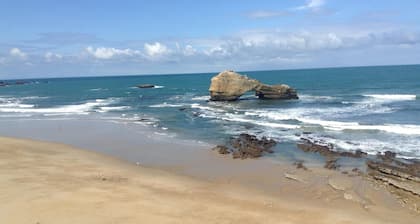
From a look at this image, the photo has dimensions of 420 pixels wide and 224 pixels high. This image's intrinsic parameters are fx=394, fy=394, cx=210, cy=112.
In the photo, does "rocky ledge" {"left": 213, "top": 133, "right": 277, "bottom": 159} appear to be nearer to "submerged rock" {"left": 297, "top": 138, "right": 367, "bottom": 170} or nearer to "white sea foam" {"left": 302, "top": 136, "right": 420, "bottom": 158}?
"submerged rock" {"left": 297, "top": 138, "right": 367, "bottom": 170}

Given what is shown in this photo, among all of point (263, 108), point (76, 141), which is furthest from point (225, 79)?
point (76, 141)

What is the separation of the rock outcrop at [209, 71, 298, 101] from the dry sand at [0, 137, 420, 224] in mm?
33915

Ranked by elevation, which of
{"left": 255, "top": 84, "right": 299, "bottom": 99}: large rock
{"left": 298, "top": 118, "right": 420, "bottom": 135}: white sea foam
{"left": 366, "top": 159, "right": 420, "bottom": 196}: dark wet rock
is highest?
{"left": 255, "top": 84, "right": 299, "bottom": 99}: large rock

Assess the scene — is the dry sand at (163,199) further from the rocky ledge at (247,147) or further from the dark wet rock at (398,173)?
the rocky ledge at (247,147)

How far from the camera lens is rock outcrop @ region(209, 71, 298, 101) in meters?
50.8

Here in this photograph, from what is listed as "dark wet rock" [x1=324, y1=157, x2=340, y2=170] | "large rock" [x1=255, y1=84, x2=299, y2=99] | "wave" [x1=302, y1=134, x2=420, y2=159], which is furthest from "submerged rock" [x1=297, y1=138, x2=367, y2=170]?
"large rock" [x1=255, y1=84, x2=299, y2=99]

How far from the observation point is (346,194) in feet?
46.4

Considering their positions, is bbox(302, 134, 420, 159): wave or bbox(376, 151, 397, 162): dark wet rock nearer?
bbox(376, 151, 397, 162): dark wet rock

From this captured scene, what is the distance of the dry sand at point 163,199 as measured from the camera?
11289 millimetres

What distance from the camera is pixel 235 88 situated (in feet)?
167

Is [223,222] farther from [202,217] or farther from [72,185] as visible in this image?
[72,185]

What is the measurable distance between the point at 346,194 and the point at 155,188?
6899mm

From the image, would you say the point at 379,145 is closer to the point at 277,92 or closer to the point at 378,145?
the point at 378,145

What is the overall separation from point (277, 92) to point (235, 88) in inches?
216
